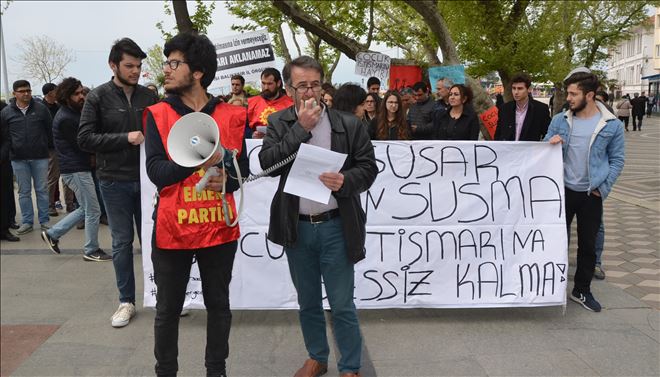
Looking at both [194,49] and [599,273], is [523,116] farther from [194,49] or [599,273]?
[194,49]

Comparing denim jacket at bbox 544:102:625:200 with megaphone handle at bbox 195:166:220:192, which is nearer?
megaphone handle at bbox 195:166:220:192

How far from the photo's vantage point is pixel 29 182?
7098mm

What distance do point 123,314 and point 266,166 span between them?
73.4 inches

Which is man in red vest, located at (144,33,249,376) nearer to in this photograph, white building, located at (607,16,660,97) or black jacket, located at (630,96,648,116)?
black jacket, located at (630,96,648,116)

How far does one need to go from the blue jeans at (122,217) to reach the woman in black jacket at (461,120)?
3011 mm

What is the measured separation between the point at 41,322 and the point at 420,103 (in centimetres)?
464

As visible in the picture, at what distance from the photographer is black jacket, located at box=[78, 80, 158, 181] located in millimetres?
3758

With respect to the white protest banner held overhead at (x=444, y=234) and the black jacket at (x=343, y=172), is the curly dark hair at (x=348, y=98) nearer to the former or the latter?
the white protest banner held overhead at (x=444, y=234)

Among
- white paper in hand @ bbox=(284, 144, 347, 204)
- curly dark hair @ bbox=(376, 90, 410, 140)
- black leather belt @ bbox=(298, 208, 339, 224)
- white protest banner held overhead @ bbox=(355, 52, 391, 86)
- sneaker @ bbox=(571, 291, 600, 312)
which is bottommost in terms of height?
sneaker @ bbox=(571, 291, 600, 312)

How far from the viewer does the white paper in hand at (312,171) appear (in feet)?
9.03

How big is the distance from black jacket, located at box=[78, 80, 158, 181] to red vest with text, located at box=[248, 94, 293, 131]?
1.89m

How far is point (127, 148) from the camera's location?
3814 millimetres

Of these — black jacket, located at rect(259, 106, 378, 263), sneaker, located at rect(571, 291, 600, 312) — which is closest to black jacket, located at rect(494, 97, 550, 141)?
sneaker, located at rect(571, 291, 600, 312)

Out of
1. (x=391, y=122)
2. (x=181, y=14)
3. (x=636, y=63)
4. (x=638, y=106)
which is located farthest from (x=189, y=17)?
(x=636, y=63)
